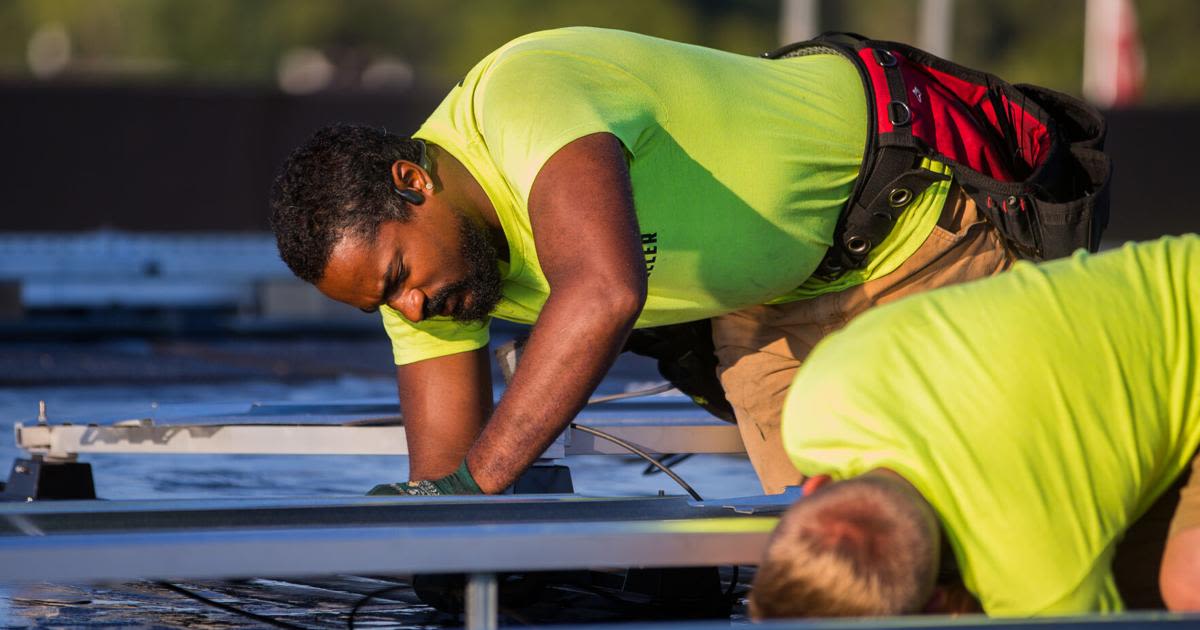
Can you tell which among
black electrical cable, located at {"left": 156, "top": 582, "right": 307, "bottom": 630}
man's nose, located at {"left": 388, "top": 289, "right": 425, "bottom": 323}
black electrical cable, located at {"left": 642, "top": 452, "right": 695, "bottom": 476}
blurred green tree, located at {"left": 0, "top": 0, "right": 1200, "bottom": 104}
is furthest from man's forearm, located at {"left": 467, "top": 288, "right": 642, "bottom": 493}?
blurred green tree, located at {"left": 0, "top": 0, "right": 1200, "bottom": 104}

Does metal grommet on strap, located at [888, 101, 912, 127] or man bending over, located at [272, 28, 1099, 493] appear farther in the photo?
metal grommet on strap, located at [888, 101, 912, 127]

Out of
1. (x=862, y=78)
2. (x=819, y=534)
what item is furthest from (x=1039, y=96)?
(x=819, y=534)

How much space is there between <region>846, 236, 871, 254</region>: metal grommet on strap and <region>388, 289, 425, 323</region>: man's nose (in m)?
0.90

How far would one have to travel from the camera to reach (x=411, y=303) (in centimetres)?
314

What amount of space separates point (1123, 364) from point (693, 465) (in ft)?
10.8

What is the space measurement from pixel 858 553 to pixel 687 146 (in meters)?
1.26

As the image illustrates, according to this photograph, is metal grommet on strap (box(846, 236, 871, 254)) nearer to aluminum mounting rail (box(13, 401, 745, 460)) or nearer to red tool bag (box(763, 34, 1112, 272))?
red tool bag (box(763, 34, 1112, 272))

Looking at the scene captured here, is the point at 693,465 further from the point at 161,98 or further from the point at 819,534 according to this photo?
the point at 161,98

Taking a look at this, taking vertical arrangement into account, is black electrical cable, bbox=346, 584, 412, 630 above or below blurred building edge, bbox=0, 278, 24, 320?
below

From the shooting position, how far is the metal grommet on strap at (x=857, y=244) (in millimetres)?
3436

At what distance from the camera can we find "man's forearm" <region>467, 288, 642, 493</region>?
9.07 feet

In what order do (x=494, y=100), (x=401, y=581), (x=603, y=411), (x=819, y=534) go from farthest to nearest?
(x=603, y=411) < (x=401, y=581) < (x=494, y=100) < (x=819, y=534)

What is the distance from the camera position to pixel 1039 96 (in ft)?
12.1

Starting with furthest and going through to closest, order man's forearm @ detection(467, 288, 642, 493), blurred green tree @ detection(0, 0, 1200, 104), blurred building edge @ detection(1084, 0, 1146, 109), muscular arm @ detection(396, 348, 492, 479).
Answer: blurred green tree @ detection(0, 0, 1200, 104) < blurred building edge @ detection(1084, 0, 1146, 109) < muscular arm @ detection(396, 348, 492, 479) < man's forearm @ detection(467, 288, 642, 493)
